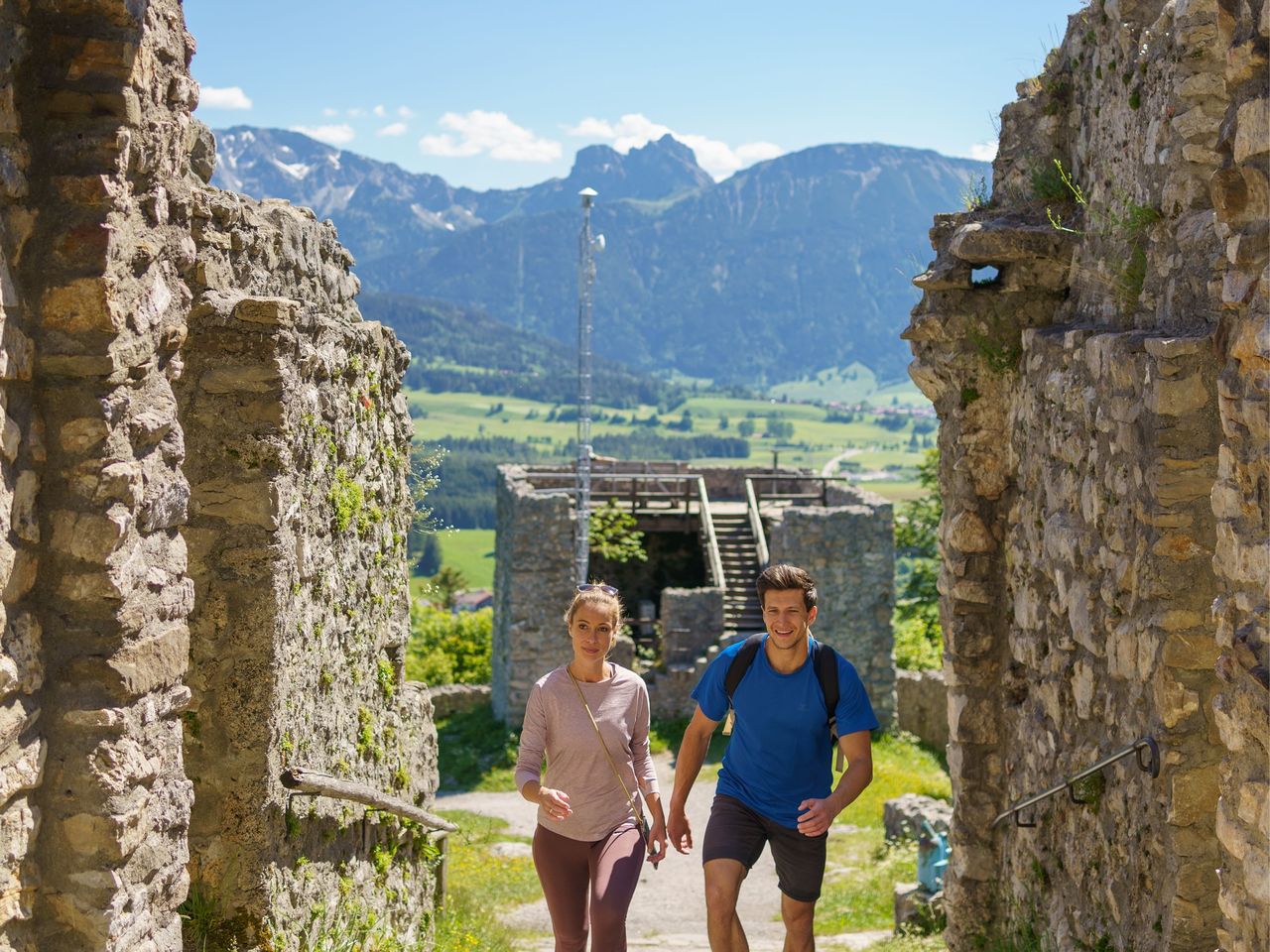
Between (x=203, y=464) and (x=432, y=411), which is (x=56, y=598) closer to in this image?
(x=203, y=464)

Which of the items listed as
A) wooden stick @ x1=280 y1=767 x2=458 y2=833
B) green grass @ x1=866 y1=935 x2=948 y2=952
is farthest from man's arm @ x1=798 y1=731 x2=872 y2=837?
green grass @ x1=866 y1=935 x2=948 y2=952

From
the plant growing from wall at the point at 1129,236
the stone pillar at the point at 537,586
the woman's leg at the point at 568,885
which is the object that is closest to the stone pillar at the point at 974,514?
the plant growing from wall at the point at 1129,236

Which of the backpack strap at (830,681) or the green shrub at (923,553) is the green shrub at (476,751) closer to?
the green shrub at (923,553)

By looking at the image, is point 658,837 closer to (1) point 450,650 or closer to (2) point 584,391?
(2) point 584,391

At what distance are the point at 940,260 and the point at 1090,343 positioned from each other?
1831 millimetres

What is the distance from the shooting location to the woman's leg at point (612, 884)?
17.5ft

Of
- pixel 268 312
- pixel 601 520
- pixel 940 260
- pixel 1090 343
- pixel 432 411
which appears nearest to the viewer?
pixel 268 312

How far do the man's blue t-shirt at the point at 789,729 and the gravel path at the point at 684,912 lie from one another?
4.13 m

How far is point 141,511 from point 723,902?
2.77m

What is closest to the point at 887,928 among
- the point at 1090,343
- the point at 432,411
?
the point at 1090,343

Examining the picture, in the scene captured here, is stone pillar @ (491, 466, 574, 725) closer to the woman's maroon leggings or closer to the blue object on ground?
the blue object on ground

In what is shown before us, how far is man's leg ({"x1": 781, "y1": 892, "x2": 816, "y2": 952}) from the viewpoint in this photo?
5.58 metres

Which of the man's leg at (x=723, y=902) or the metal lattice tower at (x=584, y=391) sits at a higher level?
the metal lattice tower at (x=584, y=391)

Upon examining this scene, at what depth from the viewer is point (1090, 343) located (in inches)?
219
